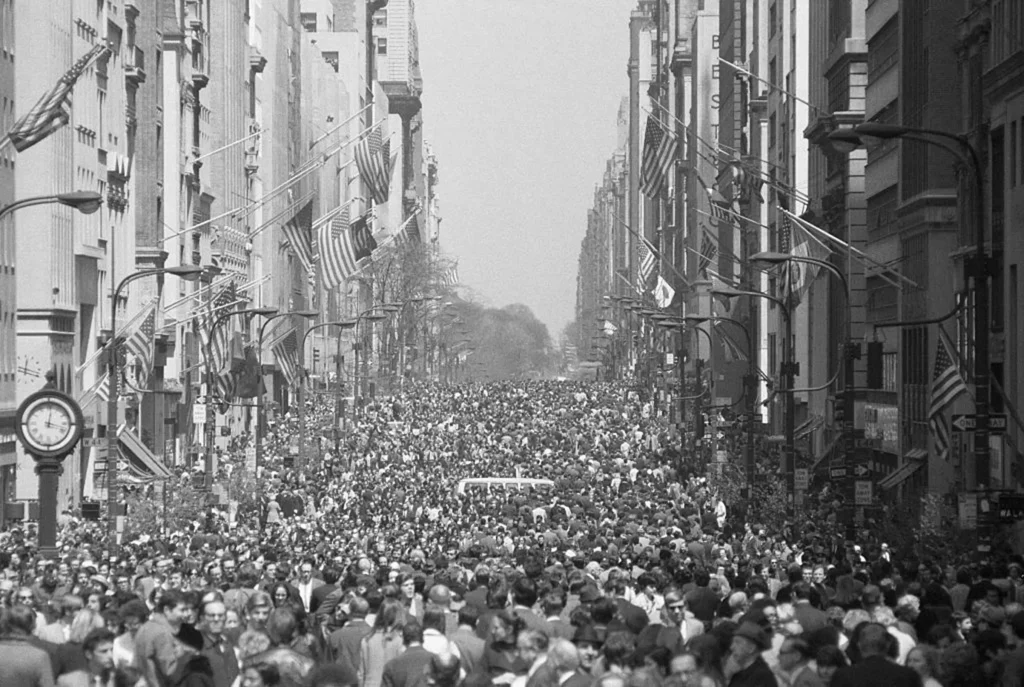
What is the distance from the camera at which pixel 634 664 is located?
49.3 ft

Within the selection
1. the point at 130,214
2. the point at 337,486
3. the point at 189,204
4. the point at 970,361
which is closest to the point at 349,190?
the point at 189,204

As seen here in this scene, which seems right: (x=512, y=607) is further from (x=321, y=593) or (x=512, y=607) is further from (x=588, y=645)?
(x=321, y=593)

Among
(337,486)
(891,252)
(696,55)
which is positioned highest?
(696,55)

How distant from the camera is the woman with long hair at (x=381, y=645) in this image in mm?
17688

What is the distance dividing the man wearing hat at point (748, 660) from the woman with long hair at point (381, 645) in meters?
2.66

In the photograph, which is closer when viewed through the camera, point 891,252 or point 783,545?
point 783,545

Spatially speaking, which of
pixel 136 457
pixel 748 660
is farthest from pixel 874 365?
pixel 748 660

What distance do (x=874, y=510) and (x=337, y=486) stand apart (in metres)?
24.0

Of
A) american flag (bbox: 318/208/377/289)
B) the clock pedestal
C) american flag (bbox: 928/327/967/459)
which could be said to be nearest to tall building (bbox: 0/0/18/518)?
american flag (bbox: 318/208/377/289)

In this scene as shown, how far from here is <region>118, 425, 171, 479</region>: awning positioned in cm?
6862

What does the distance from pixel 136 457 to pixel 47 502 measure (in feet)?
109

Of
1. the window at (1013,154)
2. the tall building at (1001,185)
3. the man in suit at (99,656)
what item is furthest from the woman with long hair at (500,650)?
the window at (1013,154)

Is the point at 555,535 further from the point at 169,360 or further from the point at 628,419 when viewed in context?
the point at 628,419

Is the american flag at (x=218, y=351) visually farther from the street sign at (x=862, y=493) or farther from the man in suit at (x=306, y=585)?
the man in suit at (x=306, y=585)
